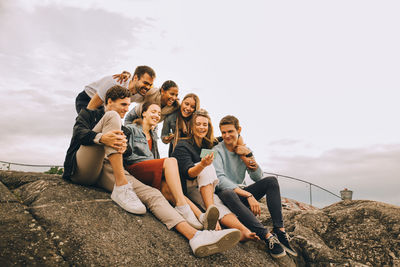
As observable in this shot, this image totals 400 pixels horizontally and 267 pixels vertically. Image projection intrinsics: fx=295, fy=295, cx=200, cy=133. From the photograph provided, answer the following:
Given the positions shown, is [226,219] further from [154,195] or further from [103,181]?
[103,181]

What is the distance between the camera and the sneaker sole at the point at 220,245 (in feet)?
8.88

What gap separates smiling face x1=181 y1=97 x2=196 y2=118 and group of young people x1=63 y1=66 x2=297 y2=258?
0.7 inches

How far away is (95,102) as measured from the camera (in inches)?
163

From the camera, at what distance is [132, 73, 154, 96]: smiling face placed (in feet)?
15.1

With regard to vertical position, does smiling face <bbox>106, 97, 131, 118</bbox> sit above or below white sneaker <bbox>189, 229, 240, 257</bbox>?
above

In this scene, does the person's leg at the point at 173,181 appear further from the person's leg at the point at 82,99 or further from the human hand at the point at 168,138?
the person's leg at the point at 82,99

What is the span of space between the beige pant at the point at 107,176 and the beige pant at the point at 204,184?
56cm

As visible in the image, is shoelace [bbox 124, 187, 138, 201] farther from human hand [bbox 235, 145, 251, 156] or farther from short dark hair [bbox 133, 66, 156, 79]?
short dark hair [bbox 133, 66, 156, 79]

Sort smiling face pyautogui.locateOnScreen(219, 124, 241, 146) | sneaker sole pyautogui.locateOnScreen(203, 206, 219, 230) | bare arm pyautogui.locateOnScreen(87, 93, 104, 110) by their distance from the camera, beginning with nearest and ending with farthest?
sneaker sole pyautogui.locateOnScreen(203, 206, 219, 230) → bare arm pyautogui.locateOnScreen(87, 93, 104, 110) → smiling face pyautogui.locateOnScreen(219, 124, 241, 146)

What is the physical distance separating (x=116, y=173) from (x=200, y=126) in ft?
5.24

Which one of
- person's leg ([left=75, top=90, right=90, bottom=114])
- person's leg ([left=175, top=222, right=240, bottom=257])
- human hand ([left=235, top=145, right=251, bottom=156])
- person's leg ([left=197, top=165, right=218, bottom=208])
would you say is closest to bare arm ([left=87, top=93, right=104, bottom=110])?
person's leg ([left=75, top=90, right=90, bottom=114])

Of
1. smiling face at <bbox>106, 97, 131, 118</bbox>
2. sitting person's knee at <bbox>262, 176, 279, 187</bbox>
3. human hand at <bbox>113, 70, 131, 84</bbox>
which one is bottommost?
sitting person's knee at <bbox>262, 176, 279, 187</bbox>

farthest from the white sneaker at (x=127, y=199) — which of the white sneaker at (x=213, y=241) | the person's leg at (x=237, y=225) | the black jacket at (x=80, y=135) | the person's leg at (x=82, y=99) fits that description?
the person's leg at (x=82, y=99)

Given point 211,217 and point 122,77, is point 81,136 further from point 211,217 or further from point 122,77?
point 122,77
